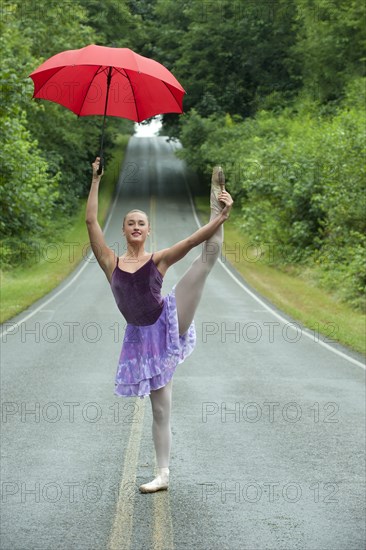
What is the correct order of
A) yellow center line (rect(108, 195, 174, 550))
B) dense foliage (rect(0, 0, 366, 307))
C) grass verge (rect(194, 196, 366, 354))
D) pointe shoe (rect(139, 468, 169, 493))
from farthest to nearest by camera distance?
dense foliage (rect(0, 0, 366, 307)) → grass verge (rect(194, 196, 366, 354)) → pointe shoe (rect(139, 468, 169, 493)) → yellow center line (rect(108, 195, 174, 550))

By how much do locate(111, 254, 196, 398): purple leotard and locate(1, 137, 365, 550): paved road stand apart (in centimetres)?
102

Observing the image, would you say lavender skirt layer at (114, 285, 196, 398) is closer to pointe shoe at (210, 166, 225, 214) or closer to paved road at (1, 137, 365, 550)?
pointe shoe at (210, 166, 225, 214)

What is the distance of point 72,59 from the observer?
19.4 ft

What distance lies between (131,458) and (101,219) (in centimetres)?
4257

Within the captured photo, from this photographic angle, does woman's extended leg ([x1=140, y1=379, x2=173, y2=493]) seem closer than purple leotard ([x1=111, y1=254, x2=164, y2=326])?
No

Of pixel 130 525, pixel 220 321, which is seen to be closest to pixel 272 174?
pixel 220 321

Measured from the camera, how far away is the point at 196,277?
568 cm

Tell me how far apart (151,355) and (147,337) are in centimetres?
13

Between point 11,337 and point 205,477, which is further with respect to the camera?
point 11,337

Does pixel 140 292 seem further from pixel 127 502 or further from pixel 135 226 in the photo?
pixel 127 502

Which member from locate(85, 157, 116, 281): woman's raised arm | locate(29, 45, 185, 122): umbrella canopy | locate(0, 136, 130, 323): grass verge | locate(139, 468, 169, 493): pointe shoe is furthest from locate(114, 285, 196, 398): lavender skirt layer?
locate(0, 136, 130, 323): grass verge

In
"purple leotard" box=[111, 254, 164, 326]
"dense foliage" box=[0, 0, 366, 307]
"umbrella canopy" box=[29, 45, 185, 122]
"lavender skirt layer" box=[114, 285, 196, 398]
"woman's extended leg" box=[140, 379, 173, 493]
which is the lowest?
"woman's extended leg" box=[140, 379, 173, 493]

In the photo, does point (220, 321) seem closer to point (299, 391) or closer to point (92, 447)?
point (299, 391)

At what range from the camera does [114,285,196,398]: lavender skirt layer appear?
582 centimetres
